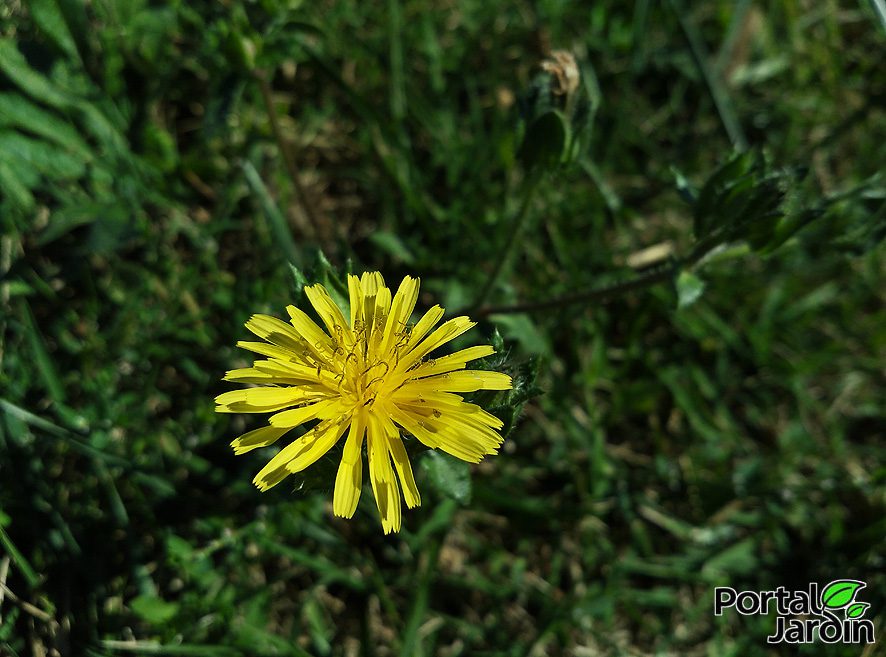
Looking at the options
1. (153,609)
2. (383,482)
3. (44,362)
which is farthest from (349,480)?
(44,362)

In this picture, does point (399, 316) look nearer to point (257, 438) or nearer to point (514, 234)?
point (257, 438)

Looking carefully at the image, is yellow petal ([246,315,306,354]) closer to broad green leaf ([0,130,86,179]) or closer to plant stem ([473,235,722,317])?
plant stem ([473,235,722,317])

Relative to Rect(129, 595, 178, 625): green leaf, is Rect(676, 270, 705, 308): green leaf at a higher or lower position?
higher

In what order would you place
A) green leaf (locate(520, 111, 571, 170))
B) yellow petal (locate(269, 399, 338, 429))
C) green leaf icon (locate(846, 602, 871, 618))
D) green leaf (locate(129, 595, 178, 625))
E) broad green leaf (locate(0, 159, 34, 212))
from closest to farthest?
yellow petal (locate(269, 399, 338, 429)) → green leaf (locate(520, 111, 571, 170)) → green leaf (locate(129, 595, 178, 625)) → broad green leaf (locate(0, 159, 34, 212)) → green leaf icon (locate(846, 602, 871, 618))

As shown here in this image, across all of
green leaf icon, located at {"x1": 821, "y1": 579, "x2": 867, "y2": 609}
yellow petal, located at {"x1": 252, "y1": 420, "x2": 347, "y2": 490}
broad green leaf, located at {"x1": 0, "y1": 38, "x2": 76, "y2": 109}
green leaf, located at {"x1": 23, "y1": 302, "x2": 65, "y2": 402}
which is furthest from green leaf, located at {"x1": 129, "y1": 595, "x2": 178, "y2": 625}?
green leaf icon, located at {"x1": 821, "y1": 579, "x2": 867, "y2": 609}

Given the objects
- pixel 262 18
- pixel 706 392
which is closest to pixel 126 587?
pixel 262 18
